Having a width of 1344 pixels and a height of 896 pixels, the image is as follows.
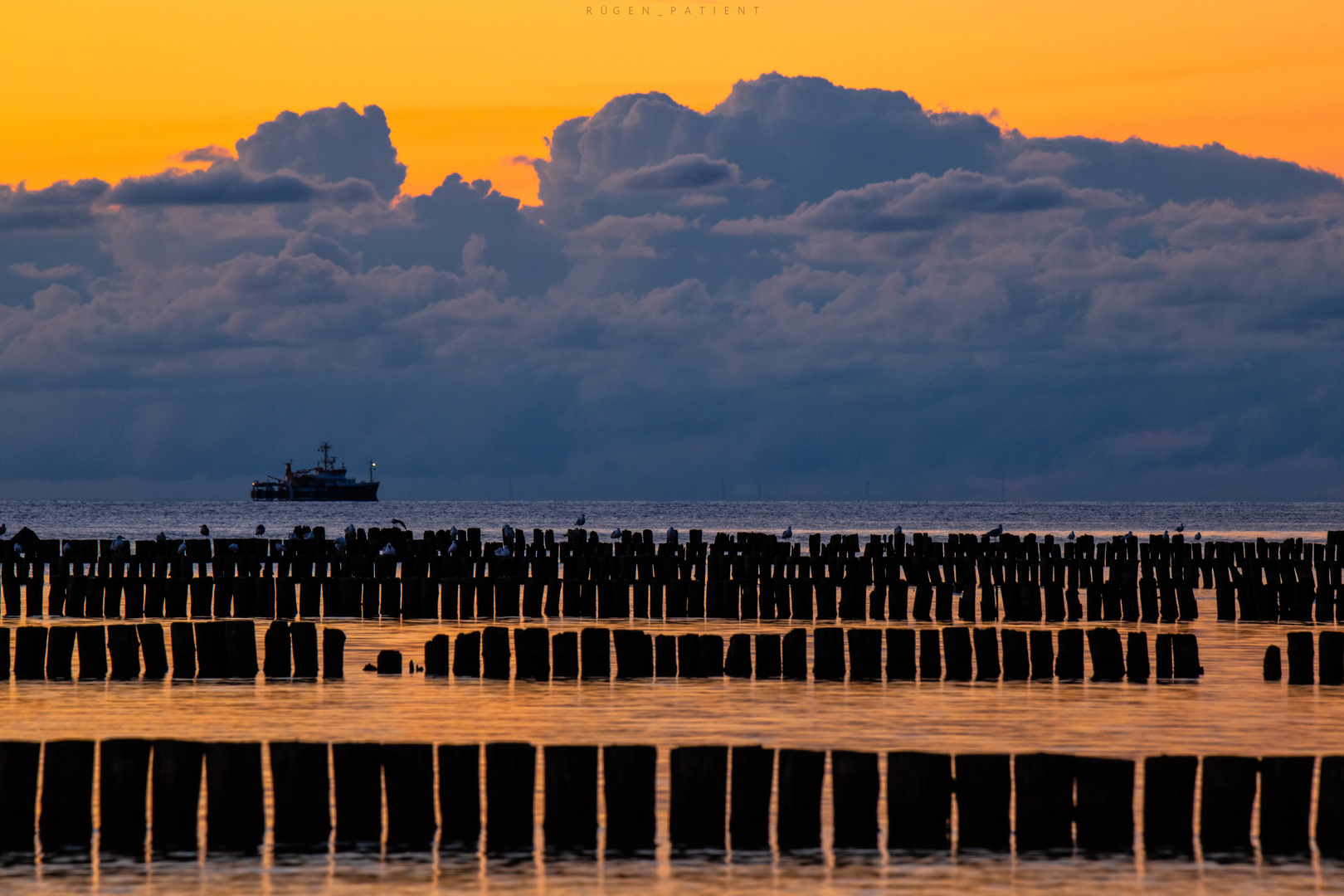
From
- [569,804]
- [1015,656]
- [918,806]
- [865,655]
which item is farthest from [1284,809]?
[865,655]

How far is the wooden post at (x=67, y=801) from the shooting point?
1175cm

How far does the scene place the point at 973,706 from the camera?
19172 millimetres

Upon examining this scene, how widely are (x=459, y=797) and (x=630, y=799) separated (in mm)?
1230

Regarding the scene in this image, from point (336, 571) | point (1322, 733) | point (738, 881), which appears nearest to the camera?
point (738, 881)

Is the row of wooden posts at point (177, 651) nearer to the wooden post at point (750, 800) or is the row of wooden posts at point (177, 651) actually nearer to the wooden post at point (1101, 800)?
the wooden post at point (750, 800)

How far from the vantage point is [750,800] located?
11.7 metres

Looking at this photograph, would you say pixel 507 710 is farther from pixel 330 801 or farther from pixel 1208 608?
pixel 1208 608

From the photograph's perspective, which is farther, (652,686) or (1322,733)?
(652,686)

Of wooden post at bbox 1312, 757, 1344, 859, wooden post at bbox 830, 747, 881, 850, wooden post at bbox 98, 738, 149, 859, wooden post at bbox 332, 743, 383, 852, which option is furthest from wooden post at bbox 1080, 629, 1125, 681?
wooden post at bbox 98, 738, 149, 859

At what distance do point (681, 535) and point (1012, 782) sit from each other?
3610 inches

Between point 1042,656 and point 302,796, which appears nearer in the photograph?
point 302,796

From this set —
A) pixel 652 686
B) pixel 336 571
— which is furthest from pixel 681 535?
pixel 652 686

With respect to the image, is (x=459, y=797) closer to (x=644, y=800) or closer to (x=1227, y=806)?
(x=644, y=800)

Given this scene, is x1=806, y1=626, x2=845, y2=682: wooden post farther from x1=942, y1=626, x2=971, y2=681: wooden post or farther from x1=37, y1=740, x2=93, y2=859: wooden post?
x1=37, y1=740, x2=93, y2=859: wooden post
